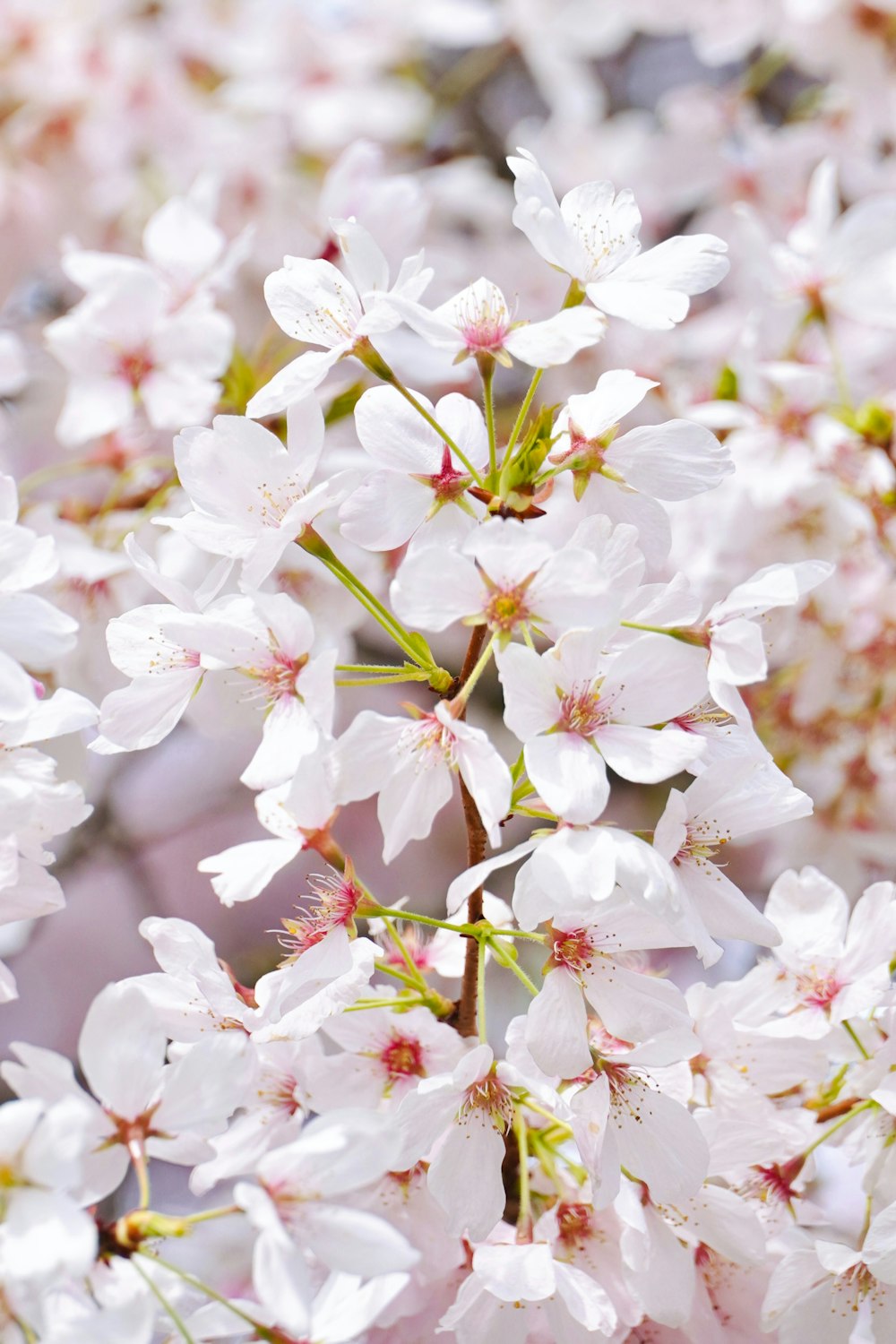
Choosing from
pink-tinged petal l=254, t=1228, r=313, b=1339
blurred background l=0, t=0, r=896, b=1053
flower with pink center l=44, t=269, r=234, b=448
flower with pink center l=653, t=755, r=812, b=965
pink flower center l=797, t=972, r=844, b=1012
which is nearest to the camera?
pink-tinged petal l=254, t=1228, r=313, b=1339

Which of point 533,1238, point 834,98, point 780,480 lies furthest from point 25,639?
point 834,98

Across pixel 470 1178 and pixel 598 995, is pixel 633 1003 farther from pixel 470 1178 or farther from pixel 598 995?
pixel 470 1178

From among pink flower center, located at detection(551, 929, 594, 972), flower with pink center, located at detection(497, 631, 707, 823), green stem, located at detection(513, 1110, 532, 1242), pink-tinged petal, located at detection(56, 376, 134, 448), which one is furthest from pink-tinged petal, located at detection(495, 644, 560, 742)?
pink-tinged petal, located at detection(56, 376, 134, 448)

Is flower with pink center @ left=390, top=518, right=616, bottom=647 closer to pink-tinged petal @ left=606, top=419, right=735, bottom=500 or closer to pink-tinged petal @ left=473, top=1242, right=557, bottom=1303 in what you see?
pink-tinged petal @ left=606, top=419, right=735, bottom=500

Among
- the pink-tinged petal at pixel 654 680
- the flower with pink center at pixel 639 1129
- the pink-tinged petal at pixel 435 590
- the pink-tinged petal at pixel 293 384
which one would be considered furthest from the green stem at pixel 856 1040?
the pink-tinged petal at pixel 293 384

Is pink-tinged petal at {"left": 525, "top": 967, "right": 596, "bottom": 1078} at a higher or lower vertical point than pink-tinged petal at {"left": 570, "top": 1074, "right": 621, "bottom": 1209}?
higher

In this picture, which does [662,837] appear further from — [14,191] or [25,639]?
[14,191]
